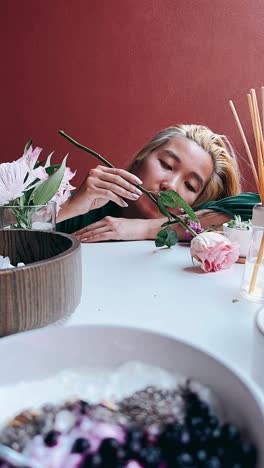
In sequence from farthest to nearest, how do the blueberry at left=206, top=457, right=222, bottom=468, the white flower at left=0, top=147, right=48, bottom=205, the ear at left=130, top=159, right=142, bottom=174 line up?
the ear at left=130, top=159, right=142, bottom=174 < the white flower at left=0, top=147, right=48, bottom=205 < the blueberry at left=206, top=457, right=222, bottom=468

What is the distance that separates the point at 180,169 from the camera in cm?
171

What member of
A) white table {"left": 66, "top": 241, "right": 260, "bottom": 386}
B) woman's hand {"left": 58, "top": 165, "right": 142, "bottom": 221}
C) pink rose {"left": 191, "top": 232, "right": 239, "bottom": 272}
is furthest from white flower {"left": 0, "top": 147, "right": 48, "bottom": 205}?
woman's hand {"left": 58, "top": 165, "right": 142, "bottom": 221}

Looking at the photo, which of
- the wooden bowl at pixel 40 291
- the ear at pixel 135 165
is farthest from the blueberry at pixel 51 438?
the ear at pixel 135 165

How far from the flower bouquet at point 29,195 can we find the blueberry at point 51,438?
0.44 m

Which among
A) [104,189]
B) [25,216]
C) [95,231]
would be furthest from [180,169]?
[25,216]

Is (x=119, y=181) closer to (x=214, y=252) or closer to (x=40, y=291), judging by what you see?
(x=214, y=252)

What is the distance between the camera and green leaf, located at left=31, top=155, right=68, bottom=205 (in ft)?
2.10

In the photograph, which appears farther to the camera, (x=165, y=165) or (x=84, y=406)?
(x=165, y=165)

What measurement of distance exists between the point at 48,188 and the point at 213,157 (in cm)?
121

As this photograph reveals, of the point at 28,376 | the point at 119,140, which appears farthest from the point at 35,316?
the point at 119,140

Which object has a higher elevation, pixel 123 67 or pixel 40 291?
pixel 123 67

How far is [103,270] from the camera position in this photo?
729 millimetres

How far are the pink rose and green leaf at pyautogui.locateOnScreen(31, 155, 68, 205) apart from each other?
26 cm

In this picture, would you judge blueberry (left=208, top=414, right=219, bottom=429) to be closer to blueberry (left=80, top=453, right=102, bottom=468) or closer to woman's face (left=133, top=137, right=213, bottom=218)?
blueberry (left=80, top=453, right=102, bottom=468)
